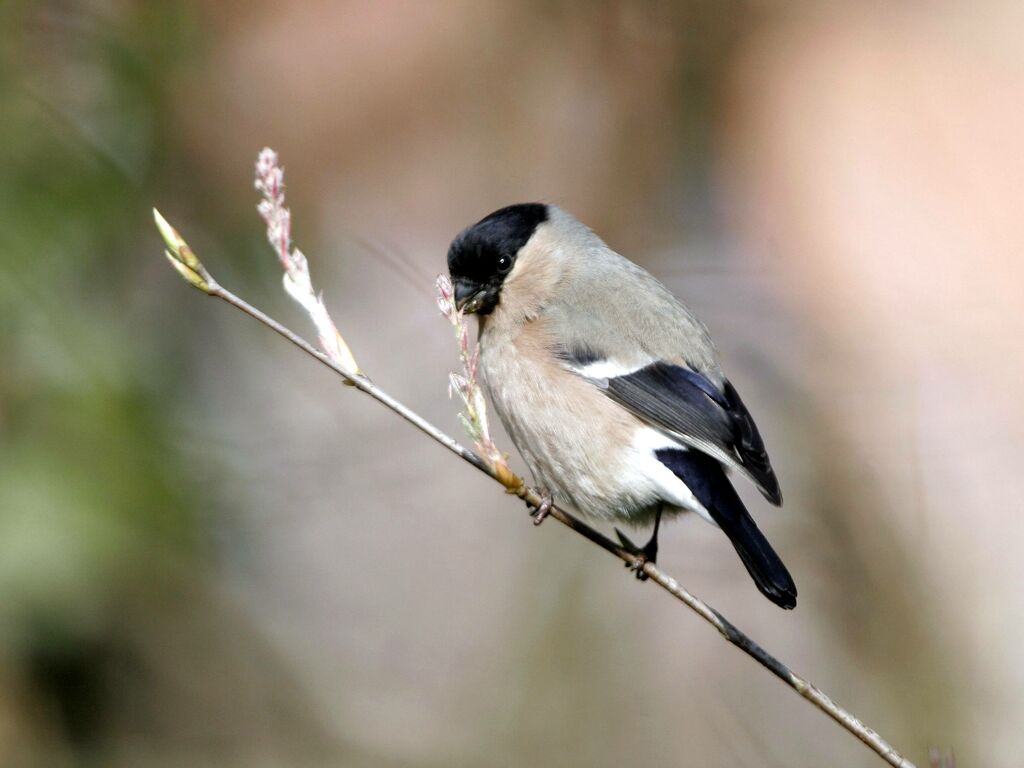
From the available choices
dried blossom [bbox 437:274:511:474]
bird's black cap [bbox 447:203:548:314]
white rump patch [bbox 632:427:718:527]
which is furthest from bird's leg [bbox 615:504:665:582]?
bird's black cap [bbox 447:203:548:314]

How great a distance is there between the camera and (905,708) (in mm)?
4605

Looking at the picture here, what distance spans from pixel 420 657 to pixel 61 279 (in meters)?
2.32

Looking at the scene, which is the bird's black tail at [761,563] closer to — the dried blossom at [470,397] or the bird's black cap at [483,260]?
the dried blossom at [470,397]

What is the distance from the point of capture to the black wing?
293 cm

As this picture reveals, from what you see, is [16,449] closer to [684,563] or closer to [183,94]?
[183,94]

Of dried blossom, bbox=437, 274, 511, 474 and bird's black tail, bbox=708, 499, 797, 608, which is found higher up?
bird's black tail, bbox=708, 499, 797, 608

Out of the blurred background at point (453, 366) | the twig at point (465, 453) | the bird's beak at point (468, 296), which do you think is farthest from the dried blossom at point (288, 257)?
the blurred background at point (453, 366)

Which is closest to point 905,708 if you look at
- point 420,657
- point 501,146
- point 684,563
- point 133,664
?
point 684,563

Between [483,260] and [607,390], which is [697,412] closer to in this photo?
[607,390]

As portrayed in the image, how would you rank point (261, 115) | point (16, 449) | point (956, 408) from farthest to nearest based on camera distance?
point (261, 115), point (956, 408), point (16, 449)

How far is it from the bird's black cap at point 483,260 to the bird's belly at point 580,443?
29 centimetres

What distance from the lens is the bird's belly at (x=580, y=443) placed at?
304 centimetres

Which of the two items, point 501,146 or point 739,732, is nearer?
point 739,732

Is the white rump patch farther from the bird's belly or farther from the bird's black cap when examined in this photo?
the bird's black cap
